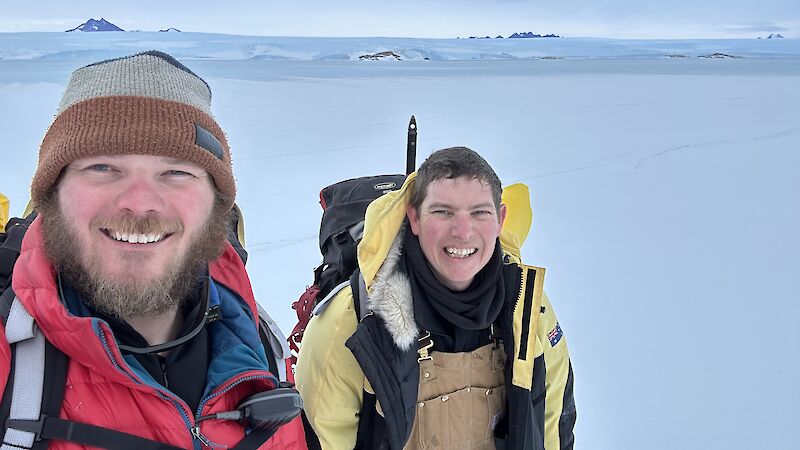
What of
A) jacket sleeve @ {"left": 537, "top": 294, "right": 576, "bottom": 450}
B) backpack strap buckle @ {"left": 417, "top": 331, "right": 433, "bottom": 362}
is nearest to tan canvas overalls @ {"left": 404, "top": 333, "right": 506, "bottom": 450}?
backpack strap buckle @ {"left": 417, "top": 331, "right": 433, "bottom": 362}

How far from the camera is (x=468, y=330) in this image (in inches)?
74.4

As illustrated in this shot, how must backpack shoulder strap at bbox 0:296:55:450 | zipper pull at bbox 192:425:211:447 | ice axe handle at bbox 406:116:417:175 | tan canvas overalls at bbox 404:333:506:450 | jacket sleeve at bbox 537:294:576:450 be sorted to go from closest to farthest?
backpack shoulder strap at bbox 0:296:55:450 < zipper pull at bbox 192:425:211:447 < tan canvas overalls at bbox 404:333:506:450 < jacket sleeve at bbox 537:294:576:450 < ice axe handle at bbox 406:116:417:175

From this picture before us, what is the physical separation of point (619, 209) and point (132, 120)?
6.03m

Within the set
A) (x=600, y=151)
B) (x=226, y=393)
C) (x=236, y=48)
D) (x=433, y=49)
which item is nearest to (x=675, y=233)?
(x=600, y=151)

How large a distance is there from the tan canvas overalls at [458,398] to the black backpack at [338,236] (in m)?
0.40

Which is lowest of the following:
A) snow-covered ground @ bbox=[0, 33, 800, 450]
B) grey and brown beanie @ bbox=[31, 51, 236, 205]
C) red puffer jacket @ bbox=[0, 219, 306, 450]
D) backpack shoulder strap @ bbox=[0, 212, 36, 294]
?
snow-covered ground @ bbox=[0, 33, 800, 450]

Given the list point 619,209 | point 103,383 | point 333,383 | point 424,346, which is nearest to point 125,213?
point 103,383

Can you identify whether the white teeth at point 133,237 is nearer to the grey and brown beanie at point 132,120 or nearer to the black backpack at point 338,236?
the grey and brown beanie at point 132,120

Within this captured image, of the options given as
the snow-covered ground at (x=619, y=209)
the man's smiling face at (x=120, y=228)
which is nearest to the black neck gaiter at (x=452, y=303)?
the man's smiling face at (x=120, y=228)

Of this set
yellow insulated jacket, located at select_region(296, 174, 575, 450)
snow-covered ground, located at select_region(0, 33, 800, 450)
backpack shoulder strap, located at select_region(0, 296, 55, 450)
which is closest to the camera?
backpack shoulder strap, located at select_region(0, 296, 55, 450)

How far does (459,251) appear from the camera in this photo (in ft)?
6.16

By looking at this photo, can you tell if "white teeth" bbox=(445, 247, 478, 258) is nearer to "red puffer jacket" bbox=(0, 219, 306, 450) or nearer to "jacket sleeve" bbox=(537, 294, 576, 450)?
"jacket sleeve" bbox=(537, 294, 576, 450)

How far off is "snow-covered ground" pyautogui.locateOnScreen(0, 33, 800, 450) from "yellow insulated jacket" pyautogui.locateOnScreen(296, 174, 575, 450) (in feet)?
3.99

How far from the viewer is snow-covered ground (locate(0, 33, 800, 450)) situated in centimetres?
322
